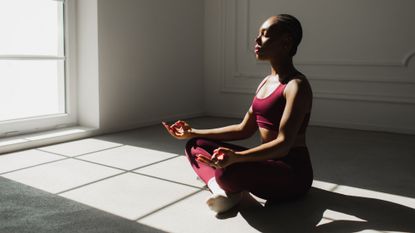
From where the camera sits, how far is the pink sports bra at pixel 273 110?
1655 millimetres

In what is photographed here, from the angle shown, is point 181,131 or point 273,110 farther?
point 181,131

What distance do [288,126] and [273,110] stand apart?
0.14 metres

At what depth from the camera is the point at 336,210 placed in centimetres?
166

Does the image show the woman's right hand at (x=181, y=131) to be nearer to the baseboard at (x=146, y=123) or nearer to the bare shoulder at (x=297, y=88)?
the bare shoulder at (x=297, y=88)

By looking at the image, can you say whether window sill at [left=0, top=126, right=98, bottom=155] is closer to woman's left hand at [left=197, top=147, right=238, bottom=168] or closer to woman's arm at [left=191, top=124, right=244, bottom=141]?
woman's arm at [left=191, top=124, right=244, bottom=141]

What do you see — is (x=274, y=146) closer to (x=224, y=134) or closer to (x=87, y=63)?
(x=224, y=134)

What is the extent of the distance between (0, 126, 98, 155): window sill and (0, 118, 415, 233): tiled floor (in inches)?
2.6

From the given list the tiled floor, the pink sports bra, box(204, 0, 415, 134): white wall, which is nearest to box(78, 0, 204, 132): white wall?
box(204, 0, 415, 134): white wall

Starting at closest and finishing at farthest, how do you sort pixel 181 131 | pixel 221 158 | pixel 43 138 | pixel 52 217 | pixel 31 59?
1. pixel 221 158
2. pixel 52 217
3. pixel 181 131
4. pixel 43 138
5. pixel 31 59

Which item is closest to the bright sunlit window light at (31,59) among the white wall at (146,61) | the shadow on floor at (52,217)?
the white wall at (146,61)

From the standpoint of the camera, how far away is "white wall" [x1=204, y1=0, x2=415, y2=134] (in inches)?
133

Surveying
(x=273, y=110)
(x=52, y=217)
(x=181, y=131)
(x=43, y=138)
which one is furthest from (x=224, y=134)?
(x=43, y=138)

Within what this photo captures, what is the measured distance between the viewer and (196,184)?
1973mm

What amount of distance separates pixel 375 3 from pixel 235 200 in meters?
2.43
